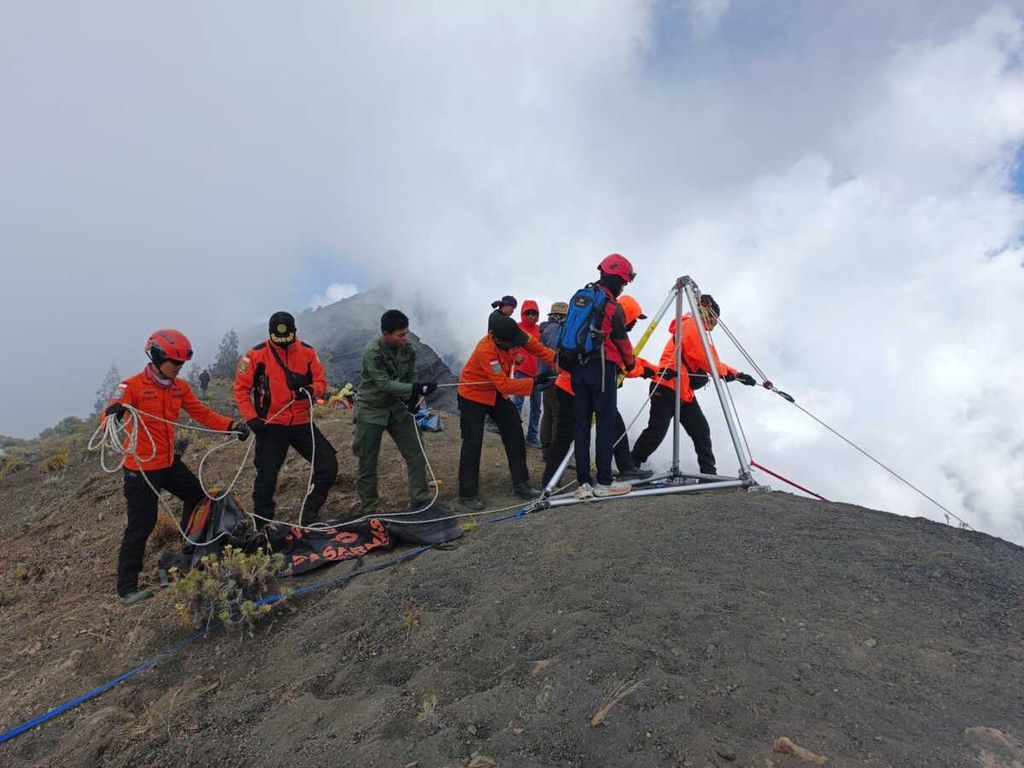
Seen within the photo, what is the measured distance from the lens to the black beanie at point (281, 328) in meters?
5.82

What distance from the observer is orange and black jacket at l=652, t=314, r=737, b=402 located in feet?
22.9

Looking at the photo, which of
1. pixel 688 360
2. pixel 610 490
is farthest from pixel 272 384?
pixel 688 360

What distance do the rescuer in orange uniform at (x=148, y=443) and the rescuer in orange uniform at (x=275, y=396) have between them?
0.64 metres

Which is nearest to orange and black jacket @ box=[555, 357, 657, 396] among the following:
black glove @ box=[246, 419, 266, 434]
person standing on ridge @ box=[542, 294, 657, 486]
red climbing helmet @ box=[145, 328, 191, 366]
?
person standing on ridge @ box=[542, 294, 657, 486]

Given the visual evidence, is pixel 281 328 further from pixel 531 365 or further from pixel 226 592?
pixel 531 365

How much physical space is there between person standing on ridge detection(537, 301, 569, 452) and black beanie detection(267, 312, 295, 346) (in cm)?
356

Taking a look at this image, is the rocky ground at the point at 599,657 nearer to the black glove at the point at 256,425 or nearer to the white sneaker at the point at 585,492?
the white sneaker at the point at 585,492

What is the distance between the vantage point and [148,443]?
526 centimetres

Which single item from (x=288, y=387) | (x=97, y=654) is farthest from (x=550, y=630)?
(x=288, y=387)

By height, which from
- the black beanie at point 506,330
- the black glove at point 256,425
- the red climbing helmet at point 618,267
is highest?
the red climbing helmet at point 618,267

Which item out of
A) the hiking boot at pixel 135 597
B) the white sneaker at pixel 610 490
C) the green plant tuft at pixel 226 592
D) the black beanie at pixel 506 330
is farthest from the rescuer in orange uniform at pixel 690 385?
the hiking boot at pixel 135 597

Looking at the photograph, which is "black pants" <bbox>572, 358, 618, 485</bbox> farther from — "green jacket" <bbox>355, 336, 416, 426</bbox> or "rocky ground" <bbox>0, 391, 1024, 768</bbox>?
"green jacket" <bbox>355, 336, 416, 426</bbox>

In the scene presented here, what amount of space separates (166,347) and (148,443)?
89cm

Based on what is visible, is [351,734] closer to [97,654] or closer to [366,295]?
[97,654]
